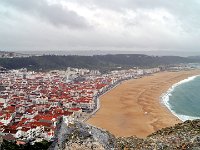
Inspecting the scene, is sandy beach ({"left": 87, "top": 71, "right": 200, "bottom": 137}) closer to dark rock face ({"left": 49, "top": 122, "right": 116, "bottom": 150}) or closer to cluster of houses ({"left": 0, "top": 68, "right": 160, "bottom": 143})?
cluster of houses ({"left": 0, "top": 68, "right": 160, "bottom": 143})

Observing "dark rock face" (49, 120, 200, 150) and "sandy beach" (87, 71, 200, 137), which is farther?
"sandy beach" (87, 71, 200, 137)

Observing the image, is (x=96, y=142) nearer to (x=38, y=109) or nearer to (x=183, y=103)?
(x=38, y=109)

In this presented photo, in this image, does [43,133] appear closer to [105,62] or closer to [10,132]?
[10,132]

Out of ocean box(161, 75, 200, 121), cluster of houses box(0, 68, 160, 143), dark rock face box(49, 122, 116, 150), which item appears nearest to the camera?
dark rock face box(49, 122, 116, 150)

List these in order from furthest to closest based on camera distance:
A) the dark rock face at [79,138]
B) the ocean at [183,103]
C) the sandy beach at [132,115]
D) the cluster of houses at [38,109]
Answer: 1. the ocean at [183,103]
2. the sandy beach at [132,115]
3. the cluster of houses at [38,109]
4. the dark rock face at [79,138]

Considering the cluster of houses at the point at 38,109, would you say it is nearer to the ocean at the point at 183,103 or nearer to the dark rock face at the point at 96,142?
the ocean at the point at 183,103

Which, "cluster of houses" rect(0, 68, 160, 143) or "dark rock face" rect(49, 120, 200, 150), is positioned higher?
"dark rock face" rect(49, 120, 200, 150)

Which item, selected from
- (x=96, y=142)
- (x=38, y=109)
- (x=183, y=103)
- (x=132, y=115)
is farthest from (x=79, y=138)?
(x=183, y=103)

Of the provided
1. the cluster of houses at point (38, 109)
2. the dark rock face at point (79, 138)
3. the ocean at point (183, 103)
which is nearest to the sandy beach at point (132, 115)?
the ocean at point (183, 103)

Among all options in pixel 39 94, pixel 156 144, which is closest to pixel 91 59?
pixel 39 94

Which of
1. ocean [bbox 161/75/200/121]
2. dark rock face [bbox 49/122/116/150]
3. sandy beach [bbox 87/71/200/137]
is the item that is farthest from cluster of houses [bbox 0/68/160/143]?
dark rock face [bbox 49/122/116/150]

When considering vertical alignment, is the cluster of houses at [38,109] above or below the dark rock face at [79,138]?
below

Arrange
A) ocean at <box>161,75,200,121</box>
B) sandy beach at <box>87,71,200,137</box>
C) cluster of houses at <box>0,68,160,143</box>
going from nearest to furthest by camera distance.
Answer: cluster of houses at <box>0,68,160,143</box> → sandy beach at <box>87,71,200,137</box> → ocean at <box>161,75,200,121</box>
